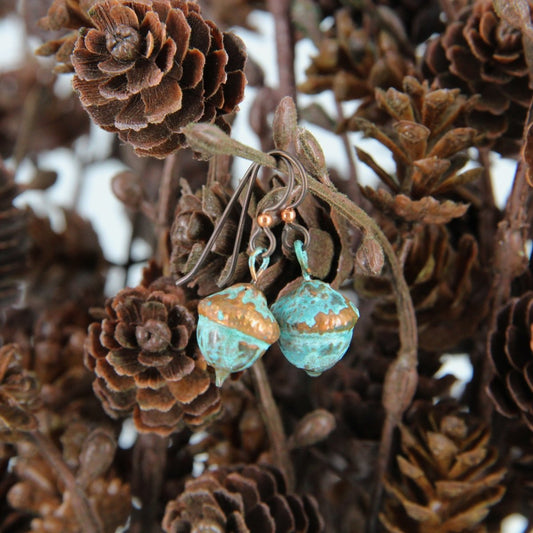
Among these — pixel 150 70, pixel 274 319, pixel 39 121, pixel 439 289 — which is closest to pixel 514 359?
pixel 439 289

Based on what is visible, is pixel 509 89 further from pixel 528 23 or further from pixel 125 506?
pixel 125 506

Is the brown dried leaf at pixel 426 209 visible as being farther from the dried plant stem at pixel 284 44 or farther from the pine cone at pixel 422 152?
the dried plant stem at pixel 284 44

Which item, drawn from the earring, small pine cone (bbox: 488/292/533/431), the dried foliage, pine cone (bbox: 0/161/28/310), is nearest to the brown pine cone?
the dried foliage

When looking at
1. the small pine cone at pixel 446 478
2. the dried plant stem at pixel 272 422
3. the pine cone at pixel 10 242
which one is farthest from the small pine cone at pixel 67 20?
the small pine cone at pixel 446 478

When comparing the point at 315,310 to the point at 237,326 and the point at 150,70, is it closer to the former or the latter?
the point at 237,326

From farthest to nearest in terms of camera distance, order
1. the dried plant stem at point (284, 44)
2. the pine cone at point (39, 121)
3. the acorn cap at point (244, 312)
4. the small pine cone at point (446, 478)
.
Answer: the pine cone at point (39, 121) < the dried plant stem at point (284, 44) < the small pine cone at point (446, 478) < the acorn cap at point (244, 312)

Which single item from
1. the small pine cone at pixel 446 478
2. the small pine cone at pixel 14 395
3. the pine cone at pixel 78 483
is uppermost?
the small pine cone at pixel 14 395

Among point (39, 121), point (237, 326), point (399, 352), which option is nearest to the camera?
point (237, 326)

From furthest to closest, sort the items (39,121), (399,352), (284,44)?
1. (39,121)
2. (284,44)
3. (399,352)
